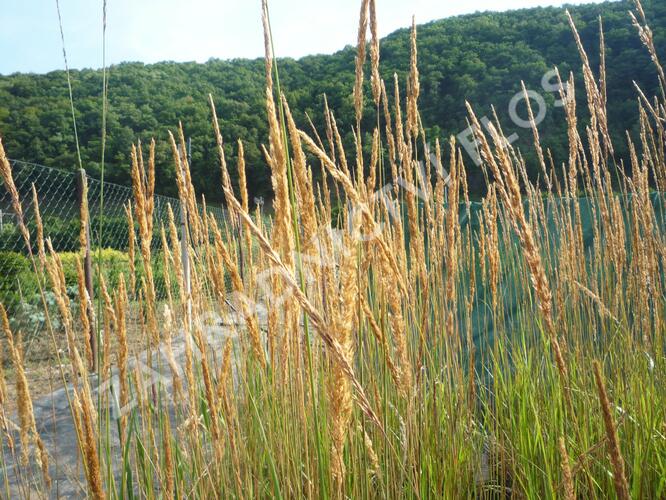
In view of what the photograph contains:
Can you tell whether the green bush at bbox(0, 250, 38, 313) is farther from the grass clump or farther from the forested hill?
the forested hill

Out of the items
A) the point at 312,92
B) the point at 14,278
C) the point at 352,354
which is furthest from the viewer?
the point at 312,92

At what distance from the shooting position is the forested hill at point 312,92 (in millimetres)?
19578

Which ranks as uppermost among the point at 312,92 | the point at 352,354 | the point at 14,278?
the point at 312,92

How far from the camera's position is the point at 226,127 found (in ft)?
69.2

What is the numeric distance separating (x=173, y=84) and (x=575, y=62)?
17.5 metres

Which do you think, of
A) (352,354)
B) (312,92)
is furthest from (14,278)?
(312,92)

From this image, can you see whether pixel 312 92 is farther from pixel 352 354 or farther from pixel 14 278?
pixel 352 354

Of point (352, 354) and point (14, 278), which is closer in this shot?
point (352, 354)

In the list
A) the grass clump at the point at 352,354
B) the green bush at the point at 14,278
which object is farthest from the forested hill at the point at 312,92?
the grass clump at the point at 352,354

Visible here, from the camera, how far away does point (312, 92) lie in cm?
2094

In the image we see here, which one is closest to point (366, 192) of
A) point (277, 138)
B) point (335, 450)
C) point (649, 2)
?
point (277, 138)

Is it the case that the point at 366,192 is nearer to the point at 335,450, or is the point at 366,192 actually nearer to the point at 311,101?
the point at 335,450

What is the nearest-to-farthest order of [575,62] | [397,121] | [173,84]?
1. [397,121]
2. [575,62]
3. [173,84]

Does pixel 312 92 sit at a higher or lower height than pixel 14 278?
higher
